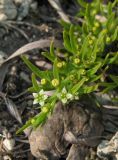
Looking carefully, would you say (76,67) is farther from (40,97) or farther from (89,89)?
(40,97)

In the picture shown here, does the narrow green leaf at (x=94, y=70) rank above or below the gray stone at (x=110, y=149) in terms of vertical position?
above

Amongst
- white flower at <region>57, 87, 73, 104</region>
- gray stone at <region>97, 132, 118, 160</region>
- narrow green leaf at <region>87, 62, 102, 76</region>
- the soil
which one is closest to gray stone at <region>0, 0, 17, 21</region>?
the soil

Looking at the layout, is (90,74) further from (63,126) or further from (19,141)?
(19,141)

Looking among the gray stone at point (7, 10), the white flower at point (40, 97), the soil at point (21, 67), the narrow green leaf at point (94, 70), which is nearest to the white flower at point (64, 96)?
the white flower at point (40, 97)

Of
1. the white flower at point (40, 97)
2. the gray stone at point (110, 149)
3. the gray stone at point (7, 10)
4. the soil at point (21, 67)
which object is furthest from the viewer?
the gray stone at point (7, 10)

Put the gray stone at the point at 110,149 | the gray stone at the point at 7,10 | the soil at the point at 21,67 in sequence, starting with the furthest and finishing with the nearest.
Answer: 1. the gray stone at the point at 7,10
2. the soil at the point at 21,67
3. the gray stone at the point at 110,149

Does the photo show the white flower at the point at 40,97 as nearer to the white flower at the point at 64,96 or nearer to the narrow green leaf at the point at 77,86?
the white flower at the point at 64,96

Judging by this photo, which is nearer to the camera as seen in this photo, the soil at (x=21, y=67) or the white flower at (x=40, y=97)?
the white flower at (x=40, y=97)
